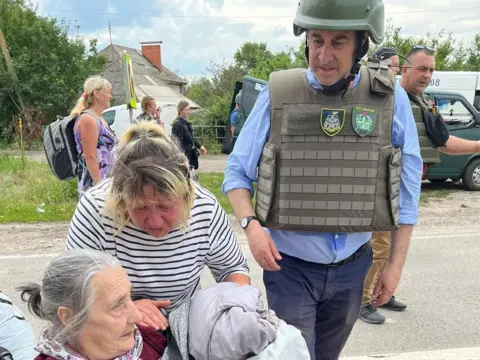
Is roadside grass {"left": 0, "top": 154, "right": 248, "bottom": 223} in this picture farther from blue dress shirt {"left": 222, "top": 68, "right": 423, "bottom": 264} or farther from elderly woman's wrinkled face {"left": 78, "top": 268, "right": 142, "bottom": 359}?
elderly woman's wrinkled face {"left": 78, "top": 268, "right": 142, "bottom": 359}

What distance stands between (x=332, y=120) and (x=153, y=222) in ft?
2.52

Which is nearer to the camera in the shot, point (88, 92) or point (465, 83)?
point (88, 92)

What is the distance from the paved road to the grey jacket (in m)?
1.80

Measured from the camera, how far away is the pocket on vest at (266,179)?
6.34 ft

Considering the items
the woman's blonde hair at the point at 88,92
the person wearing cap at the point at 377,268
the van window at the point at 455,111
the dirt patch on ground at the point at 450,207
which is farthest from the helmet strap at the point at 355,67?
the van window at the point at 455,111

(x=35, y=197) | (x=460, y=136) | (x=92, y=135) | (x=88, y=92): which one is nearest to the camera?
(x=92, y=135)

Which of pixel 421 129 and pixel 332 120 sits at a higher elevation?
pixel 332 120

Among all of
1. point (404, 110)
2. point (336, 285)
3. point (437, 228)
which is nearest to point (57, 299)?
point (336, 285)

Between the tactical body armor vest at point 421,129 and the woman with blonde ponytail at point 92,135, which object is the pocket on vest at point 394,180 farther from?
the woman with blonde ponytail at point 92,135

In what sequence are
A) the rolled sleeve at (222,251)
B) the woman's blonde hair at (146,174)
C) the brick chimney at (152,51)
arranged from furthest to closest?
1. the brick chimney at (152,51)
2. the rolled sleeve at (222,251)
3. the woman's blonde hair at (146,174)

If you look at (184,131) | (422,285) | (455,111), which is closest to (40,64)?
(184,131)

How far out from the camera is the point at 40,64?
22.5 metres

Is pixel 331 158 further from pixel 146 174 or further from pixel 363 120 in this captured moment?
pixel 146 174

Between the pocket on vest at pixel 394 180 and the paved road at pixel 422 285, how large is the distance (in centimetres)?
151
